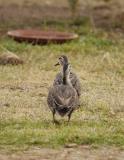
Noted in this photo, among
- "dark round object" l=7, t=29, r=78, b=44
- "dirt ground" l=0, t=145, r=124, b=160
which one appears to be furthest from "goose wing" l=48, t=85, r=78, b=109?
"dark round object" l=7, t=29, r=78, b=44

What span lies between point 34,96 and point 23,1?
Result: 30.4 ft

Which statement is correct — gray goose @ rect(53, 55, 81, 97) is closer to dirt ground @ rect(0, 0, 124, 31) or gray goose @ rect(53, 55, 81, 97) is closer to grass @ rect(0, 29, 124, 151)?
grass @ rect(0, 29, 124, 151)

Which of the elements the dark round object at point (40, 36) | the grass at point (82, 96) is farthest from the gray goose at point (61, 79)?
the dark round object at point (40, 36)

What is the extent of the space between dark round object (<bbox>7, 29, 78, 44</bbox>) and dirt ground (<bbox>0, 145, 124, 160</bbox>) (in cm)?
695

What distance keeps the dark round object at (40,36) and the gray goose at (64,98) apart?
5.44 meters

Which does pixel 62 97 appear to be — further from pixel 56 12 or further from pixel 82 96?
pixel 56 12

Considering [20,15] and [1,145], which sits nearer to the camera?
[1,145]

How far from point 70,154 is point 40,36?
24.6 ft

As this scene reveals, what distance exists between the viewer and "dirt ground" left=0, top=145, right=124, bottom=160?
8812mm

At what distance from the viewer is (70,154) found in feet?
29.5

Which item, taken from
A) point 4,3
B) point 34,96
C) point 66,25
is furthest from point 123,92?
point 4,3

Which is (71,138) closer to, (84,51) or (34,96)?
(34,96)

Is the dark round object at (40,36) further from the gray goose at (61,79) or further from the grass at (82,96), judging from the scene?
the gray goose at (61,79)

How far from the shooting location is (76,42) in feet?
53.0
